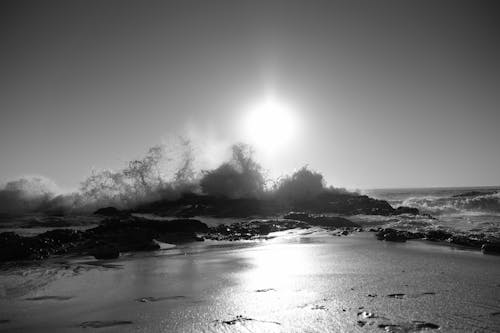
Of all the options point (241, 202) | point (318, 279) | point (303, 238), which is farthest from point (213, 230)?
point (241, 202)

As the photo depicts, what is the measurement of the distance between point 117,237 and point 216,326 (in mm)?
8096

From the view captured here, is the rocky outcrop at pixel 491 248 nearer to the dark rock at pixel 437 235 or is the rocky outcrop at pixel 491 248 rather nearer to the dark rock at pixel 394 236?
the dark rock at pixel 437 235

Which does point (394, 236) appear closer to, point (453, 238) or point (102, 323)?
point (453, 238)

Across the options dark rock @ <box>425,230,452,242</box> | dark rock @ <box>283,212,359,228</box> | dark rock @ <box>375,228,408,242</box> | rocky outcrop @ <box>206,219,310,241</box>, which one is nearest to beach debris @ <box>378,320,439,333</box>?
dark rock @ <box>375,228,408,242</box>

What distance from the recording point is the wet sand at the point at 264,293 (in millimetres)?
4152

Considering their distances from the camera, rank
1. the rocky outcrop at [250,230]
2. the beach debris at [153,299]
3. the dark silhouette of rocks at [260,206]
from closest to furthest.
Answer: the beach debris at [153,299], the rocky outcrop at [250,230], the dark silhouette of rocks at [260,206]

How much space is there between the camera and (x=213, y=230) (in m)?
15.2

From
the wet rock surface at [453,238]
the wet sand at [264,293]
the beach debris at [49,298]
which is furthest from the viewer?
the wet rock surface at [453,238]

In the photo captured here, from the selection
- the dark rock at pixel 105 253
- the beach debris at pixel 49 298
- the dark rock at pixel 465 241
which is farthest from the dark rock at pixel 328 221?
the beach debris at pixel 49 298

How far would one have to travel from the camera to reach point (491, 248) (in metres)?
8.66

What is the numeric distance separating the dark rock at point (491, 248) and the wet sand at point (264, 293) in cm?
35

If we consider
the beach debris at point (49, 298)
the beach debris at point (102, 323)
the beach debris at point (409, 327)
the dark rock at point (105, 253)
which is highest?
the dark rock at point (105, 253)

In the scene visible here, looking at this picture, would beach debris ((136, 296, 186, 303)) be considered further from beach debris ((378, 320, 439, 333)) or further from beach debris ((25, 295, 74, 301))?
beach debris ((378, 320, 439, 333))

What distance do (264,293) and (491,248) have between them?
5.94m
